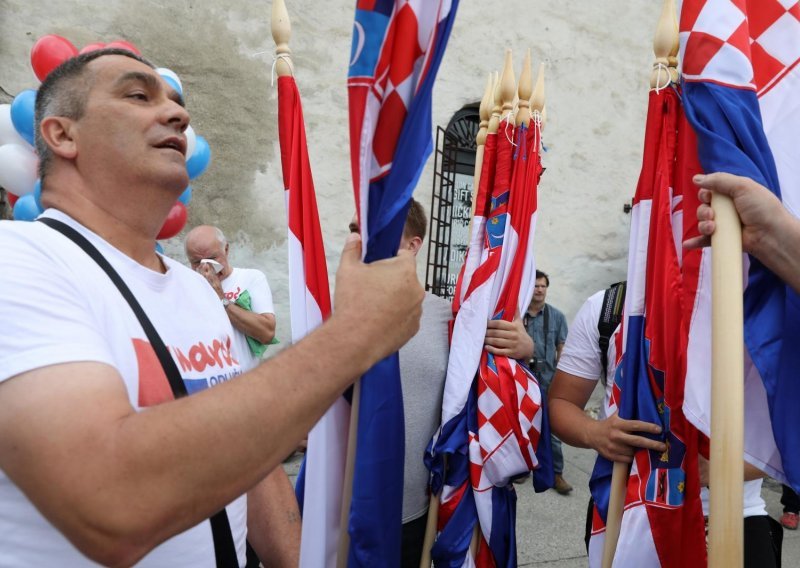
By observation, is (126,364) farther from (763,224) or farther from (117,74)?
(763,224)

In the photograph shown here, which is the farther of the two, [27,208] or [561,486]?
[561,486]

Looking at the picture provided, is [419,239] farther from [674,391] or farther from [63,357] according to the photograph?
[63,357]

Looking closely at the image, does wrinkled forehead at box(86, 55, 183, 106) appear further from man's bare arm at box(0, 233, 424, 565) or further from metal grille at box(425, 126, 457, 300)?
metal grille at box(425, 126, 457, 300)

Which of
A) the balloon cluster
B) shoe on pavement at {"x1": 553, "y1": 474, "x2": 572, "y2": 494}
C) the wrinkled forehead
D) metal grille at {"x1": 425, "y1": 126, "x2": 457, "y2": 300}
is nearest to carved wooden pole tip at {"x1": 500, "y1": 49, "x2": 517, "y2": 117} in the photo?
the wrinkled forehead

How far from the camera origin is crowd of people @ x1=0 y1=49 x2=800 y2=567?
737mm

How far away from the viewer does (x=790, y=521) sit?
14.1 feet

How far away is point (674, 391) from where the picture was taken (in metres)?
1.55

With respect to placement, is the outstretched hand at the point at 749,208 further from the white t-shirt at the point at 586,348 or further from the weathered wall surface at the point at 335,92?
the weathered wall surface at the point at 335,92

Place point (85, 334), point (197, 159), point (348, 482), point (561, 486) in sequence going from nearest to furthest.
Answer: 1. point (85, 334)
2. point (348, 482)
3. point (197, 159)
4. point (561, 486)

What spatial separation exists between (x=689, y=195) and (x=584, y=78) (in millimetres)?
5844

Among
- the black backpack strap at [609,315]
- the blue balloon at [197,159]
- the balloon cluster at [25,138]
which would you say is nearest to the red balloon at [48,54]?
the balloon cluster at [25,138]

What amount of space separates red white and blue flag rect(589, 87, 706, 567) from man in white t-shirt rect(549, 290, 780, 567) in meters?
0.05

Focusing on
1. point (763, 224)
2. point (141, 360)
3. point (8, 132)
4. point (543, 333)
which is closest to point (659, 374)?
point (763, 224)

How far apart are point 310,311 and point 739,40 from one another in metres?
1.27
